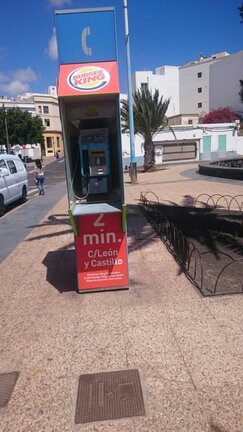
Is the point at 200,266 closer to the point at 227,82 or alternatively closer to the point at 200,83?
the point at 227,82

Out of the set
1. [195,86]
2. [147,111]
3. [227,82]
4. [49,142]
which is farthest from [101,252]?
[195,86]

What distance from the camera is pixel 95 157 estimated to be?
5520mm

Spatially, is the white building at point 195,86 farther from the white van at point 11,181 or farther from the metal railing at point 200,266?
the metal railing at point 200,266

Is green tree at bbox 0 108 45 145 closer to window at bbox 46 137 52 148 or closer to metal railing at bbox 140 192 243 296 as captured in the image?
window at bbox 46 137 52 148

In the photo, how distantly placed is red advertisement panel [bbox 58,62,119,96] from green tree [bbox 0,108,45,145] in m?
47.8

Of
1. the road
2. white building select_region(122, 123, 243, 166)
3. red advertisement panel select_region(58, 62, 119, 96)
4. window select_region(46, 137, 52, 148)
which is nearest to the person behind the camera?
red advertisement panel select_region(58, 62, 119, 96)

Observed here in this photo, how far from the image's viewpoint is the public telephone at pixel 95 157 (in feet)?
17.9

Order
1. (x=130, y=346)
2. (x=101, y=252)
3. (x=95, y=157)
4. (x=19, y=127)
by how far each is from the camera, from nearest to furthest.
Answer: (x=130, y=346), (x=101, y=252), (x=95, y=157), (x=19, y=127)

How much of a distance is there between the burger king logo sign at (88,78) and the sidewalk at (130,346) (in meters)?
2.82

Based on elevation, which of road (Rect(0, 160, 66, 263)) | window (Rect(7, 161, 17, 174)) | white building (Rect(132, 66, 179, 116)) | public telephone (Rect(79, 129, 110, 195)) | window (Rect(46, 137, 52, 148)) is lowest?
road (Rect(0, 160, 66, 263))

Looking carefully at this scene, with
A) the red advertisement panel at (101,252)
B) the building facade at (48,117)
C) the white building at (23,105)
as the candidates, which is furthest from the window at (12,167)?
the white building at (23,105)

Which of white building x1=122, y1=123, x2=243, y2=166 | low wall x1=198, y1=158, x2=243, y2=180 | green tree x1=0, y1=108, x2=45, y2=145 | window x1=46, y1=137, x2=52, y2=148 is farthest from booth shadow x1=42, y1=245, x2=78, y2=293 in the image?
window x1=46, y1=137, x2=52, y2=148

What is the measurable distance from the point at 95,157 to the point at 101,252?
4.63 feet

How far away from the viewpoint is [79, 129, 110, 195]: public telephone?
17.9 feet
